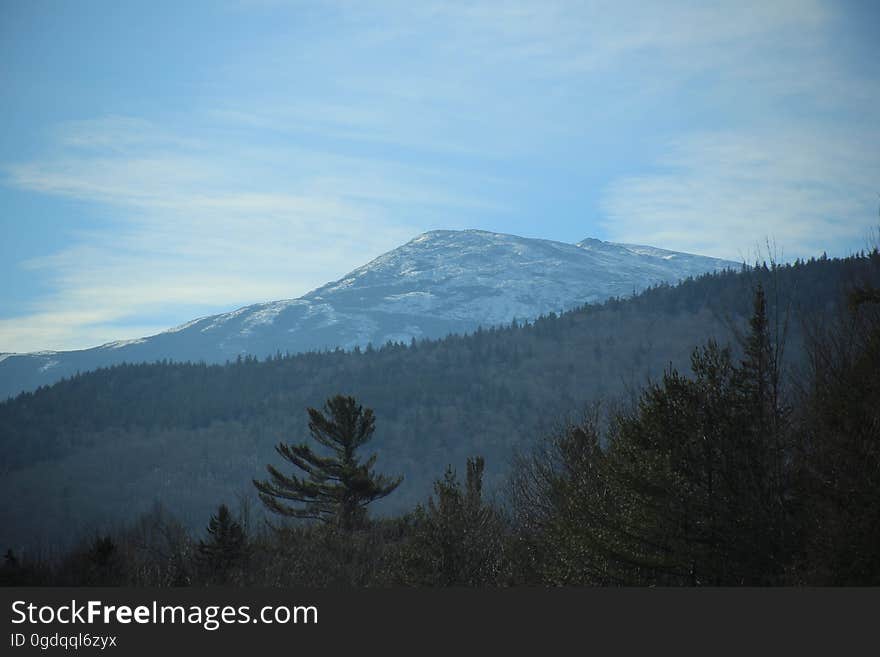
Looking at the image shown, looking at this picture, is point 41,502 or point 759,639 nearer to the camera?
point 759,639

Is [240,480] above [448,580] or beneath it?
beneath

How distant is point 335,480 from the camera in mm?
42062

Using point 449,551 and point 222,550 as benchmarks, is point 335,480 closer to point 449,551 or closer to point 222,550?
point 222,550

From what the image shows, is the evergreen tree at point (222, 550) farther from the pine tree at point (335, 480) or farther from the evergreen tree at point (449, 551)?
the evergreen tree at point (449, 551)

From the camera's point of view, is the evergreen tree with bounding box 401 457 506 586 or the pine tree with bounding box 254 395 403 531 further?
the pine tree with bounding box 254 395 403 531

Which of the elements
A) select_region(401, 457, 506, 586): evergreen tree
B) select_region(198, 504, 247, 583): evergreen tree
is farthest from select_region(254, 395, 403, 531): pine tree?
select_region(401, 457, 506, 586): evergreen tree

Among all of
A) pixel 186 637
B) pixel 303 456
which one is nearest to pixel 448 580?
pixel 186 637

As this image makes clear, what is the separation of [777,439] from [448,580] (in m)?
10.7

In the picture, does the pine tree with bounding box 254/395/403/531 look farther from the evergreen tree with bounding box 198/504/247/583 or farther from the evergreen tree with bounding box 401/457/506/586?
the evergreen tree with bounding box 401/457/506/586

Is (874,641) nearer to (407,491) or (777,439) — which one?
(777,439)

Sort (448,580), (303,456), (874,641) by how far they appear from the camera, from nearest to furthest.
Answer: (874,641), (448,580), (303,456)

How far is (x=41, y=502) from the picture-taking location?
18488cm

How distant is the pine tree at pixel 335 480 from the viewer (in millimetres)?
41219

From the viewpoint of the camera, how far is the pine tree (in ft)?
135
